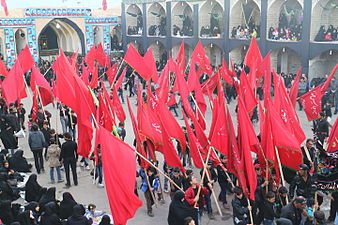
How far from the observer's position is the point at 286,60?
20.4 metres

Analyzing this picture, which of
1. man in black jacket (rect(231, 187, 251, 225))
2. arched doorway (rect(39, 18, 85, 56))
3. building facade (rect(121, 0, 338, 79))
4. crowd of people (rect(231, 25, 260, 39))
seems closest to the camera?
man in black jacket (rect(231, 187, 251, 225))

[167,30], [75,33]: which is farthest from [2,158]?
[75,33]

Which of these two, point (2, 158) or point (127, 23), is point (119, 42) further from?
point (2, 158)

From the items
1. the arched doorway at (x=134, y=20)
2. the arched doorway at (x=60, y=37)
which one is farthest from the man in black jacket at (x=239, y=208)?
the arched doorway at (x=60, y=37)

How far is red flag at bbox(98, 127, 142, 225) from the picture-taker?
538 centimetres

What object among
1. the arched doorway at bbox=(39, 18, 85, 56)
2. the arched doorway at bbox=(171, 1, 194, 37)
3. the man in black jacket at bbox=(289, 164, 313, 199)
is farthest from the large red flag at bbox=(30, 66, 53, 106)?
the arched doorway at bbox=(39, 18, 85, 56)

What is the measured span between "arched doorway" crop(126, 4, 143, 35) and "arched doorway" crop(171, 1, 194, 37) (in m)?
3.92

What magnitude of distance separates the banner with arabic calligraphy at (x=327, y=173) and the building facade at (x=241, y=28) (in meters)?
11.8

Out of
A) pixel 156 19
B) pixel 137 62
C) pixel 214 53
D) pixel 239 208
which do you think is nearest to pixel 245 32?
pixel 214 53

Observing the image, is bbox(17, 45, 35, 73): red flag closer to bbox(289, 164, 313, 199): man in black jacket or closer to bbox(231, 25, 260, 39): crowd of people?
bbox(289, 164, 313, 199): man in black jacket

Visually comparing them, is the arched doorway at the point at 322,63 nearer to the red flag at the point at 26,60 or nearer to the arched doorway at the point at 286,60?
the arched doorway at the point at 286,60

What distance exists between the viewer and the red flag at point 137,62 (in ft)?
43.2

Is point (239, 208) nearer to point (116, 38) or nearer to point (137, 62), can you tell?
point (137, 62)

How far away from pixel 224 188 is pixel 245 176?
3.75 ft
